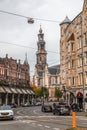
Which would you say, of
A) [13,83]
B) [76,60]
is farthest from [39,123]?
[13,83]

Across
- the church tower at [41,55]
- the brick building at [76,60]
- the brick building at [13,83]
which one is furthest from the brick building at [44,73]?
the brick building at [76,60]

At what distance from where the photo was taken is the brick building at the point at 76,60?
55094mm

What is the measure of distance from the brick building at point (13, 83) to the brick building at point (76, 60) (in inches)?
1195

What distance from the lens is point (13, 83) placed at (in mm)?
104688

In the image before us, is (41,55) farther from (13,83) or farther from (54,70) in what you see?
(13,83)

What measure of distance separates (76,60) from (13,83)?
48.6 m

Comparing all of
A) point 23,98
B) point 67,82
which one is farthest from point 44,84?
point 67,82

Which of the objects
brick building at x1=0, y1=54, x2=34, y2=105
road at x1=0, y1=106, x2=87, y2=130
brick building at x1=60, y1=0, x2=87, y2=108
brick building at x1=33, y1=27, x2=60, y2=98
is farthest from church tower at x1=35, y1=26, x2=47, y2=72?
road at x1=0, y1=106, x2=87, y2=130

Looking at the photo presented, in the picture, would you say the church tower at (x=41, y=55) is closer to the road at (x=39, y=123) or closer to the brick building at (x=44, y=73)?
the brick building at (x=44, y=73)

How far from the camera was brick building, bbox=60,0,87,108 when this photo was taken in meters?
55.1

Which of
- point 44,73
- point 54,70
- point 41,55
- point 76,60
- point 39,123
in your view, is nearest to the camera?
point 39,123

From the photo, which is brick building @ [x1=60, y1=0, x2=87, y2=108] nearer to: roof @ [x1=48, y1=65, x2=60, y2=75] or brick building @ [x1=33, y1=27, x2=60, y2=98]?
brick building @ [x1=33, y1=27, x2=60, y2=98]

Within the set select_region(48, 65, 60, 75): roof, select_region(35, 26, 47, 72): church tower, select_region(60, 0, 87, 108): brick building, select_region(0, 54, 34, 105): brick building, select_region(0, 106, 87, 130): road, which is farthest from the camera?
select_region(35, 26, 47, 72): church tower

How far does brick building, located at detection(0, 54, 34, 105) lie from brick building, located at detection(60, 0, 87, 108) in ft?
99.6
